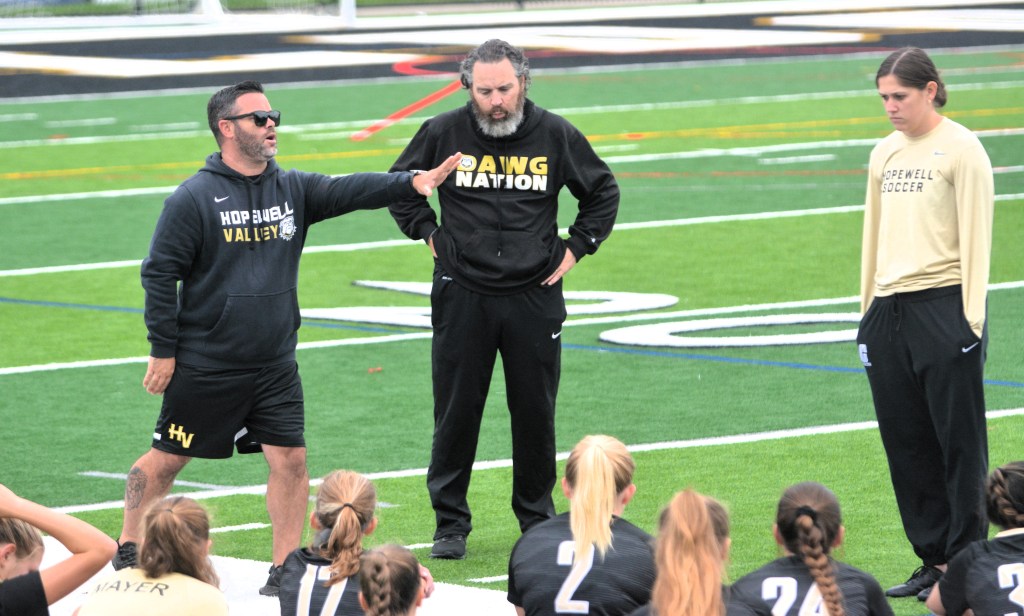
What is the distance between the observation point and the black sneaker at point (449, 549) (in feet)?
24.8

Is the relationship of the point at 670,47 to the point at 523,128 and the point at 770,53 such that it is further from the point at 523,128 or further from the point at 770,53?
the point at 523,128

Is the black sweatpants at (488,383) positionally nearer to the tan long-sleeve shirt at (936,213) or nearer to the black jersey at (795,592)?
the tan long-sleeve shirt at (936,213)

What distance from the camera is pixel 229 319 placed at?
6922 millimetres

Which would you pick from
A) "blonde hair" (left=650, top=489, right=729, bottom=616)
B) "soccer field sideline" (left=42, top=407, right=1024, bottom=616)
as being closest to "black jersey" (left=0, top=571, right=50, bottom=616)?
"soccer field sideline" (left=42, top=407, right=1024, bottom=616)

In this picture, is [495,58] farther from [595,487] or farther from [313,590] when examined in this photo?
[313,590]

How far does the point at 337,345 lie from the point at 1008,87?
58.7ft

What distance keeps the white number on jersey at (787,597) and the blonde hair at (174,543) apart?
60.4 inches

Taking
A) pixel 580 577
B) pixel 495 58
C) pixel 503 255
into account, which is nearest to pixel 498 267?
pixel 503 255

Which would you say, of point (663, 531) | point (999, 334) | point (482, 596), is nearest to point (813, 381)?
point (999, 334)

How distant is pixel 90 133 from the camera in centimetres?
2447

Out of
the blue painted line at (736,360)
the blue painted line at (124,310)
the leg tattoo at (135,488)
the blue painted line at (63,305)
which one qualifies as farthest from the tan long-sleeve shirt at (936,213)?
the blue painted line at (63,305)

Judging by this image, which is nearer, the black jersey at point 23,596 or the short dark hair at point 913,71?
the black jersey at point 23,596

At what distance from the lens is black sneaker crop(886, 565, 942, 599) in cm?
682

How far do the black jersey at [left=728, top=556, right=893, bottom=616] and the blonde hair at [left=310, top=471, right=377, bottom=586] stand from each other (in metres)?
1.08
